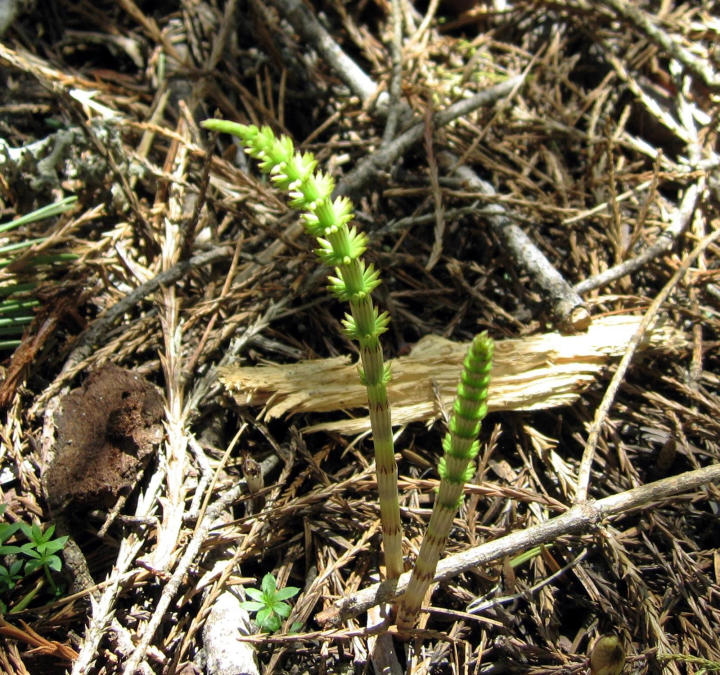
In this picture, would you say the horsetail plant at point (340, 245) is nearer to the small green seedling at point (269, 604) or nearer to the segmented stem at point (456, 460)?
the segmented stem at point (456, 460)

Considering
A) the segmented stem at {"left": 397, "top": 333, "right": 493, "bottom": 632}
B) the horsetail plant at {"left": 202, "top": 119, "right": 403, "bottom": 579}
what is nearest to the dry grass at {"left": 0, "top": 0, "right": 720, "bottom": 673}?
the segmented stem at {"left": 397, "top": 333, "right": 493, "bottom": 632}

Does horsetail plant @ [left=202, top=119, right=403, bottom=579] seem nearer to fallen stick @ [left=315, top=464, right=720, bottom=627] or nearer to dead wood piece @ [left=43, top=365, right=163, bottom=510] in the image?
fallen stick @ [left=315, top=464, right=720, bottom=627]

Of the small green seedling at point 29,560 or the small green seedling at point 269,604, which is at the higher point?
the small green seedling at point 29,560

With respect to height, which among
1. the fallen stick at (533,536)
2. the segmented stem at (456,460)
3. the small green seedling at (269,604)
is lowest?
the fallen stick at (533,536)

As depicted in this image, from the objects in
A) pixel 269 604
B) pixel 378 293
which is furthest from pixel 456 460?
pixel 378 293

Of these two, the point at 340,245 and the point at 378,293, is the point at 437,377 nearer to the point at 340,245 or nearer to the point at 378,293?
the point at 378,293

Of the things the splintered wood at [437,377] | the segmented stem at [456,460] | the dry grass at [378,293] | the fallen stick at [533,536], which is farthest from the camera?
the splintered wood at [437,377]

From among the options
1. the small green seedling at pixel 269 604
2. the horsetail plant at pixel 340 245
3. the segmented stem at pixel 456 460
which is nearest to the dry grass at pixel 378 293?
the small green seedling at pixel 269 604
